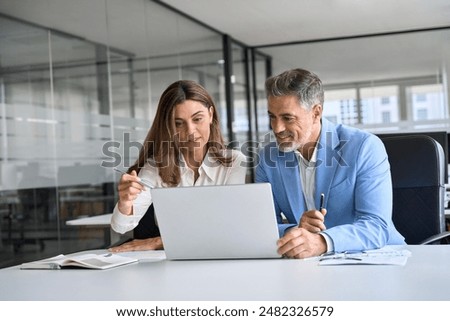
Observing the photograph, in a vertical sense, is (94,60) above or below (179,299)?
above

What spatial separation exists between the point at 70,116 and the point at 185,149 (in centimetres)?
303

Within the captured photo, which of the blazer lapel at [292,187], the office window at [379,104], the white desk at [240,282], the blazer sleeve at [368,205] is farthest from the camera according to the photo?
the office window at [379,104]

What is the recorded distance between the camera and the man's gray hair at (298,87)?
8.20 feet

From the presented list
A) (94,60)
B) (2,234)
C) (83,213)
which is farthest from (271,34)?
(2,234)

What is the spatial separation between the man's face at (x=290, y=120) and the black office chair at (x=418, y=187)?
70 centimetres

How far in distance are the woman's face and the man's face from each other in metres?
0.50

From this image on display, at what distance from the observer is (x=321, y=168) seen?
255cm

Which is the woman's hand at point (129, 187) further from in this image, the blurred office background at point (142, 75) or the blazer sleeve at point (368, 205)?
the blurred office background at point (142, 75)

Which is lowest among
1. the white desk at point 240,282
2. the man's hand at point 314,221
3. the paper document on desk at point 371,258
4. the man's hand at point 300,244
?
the white desk at point 240,282

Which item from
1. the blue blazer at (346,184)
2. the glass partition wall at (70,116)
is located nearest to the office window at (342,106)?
the glass partition wall at (70,116)

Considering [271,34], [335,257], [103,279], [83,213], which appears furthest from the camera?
[271,34]

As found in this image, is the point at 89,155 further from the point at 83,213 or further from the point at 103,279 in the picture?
the point at 103,279

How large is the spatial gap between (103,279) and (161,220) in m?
0.33

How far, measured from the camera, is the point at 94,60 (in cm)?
630
